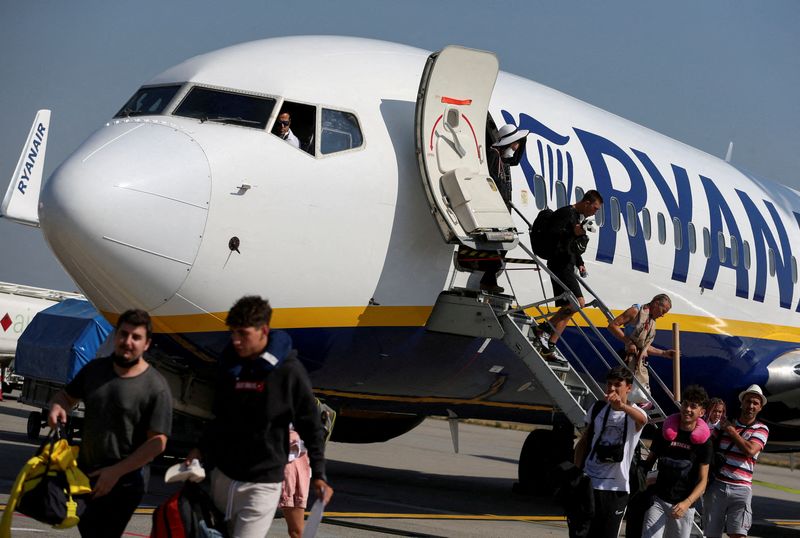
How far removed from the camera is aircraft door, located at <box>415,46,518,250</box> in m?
11.3

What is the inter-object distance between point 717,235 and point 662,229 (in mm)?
1587

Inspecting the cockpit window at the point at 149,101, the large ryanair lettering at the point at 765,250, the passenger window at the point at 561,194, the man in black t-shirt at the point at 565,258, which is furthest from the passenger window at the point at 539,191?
the large ryanair lettering at the point at 765,250

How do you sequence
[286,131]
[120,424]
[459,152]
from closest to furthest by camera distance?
[120,424], [286,131], [459,152]

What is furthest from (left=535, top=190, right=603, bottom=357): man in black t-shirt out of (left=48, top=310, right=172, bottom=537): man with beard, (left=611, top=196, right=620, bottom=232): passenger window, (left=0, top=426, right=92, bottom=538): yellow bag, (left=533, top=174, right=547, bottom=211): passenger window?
(left=0, top=426, right=92, bottom=538): yellow bag

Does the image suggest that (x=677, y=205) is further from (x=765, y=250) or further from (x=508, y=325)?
(x=508, y=325)

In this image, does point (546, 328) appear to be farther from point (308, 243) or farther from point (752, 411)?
point (308, 243)

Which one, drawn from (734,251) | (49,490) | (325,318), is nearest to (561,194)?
(325,318)

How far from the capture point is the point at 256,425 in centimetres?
650

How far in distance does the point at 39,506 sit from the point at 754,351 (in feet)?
39.7

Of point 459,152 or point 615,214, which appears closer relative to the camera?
point 459,152

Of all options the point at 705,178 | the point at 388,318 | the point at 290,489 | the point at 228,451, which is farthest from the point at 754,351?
the point at 228,451

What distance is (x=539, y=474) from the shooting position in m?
18.8

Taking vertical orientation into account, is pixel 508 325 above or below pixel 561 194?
below

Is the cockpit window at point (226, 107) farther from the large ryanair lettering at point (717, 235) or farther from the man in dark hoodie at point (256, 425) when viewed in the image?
the large ryanair lettering at point (717, 235)
